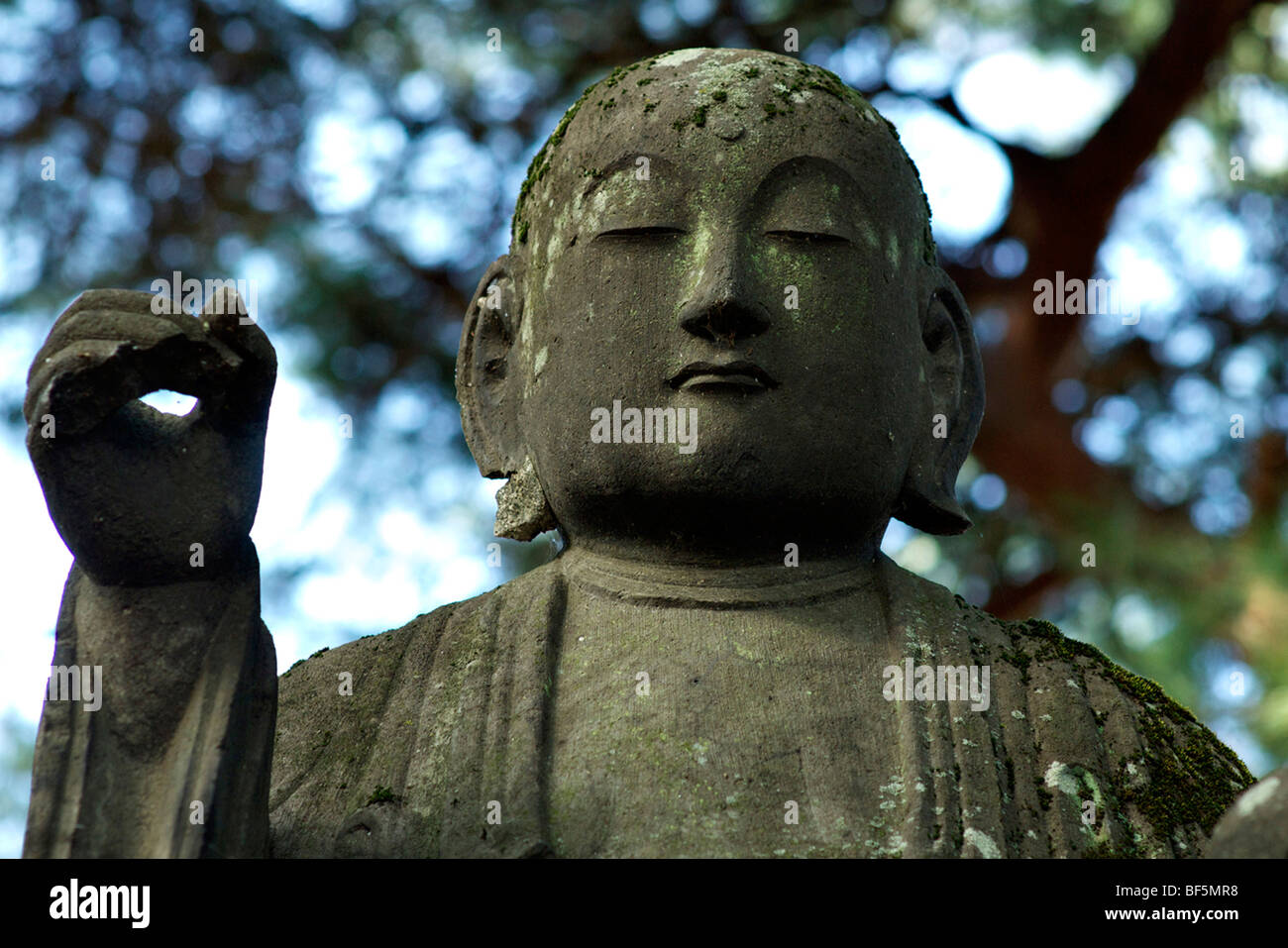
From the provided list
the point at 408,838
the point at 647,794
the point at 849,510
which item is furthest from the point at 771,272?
the point at 408,838

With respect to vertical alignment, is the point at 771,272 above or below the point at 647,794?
above

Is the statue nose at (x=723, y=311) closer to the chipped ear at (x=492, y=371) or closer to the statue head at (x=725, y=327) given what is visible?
the statue head at (x=725, y=327)

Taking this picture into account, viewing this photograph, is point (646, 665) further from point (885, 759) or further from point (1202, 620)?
point (1202, 620)

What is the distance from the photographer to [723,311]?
4281 mm

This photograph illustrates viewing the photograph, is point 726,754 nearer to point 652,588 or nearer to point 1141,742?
point 652,588

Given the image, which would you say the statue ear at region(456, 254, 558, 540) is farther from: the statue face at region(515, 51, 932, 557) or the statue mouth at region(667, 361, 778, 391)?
the statue mouth at region(667, 361, 778, 391)

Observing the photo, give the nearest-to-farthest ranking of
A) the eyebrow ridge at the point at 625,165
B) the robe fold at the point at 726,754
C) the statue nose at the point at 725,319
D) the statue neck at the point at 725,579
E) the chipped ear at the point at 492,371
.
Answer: the robe fold at the point at 726,754 → the statue nose at the point at 725,319 → the statue neck at the point at 725,579 → the eyebrow ridge at the point at 625,165 → the chipped ear at the point at 492,371

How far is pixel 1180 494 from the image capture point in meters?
9.73

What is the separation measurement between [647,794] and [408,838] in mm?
495

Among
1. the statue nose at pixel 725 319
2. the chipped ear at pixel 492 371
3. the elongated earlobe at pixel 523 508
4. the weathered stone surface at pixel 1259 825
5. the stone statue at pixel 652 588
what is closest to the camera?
the weathered stone surface at pixel 1259 825

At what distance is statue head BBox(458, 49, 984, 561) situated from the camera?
14.2ft

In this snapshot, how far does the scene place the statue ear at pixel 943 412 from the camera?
4.75 metres

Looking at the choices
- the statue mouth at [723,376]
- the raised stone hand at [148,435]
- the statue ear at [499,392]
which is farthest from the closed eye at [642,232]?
the raised stone hand at [148,435]

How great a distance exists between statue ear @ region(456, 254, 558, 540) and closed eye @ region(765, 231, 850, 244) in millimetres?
741
